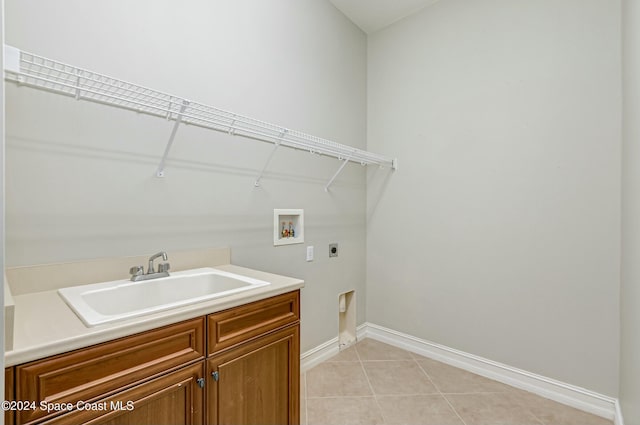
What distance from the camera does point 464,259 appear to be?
228 centimetres

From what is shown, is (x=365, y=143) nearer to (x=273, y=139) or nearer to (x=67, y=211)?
(x=273, y=139)

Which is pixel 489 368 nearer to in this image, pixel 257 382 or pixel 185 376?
pixel 257 382

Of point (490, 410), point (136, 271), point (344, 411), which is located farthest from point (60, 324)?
point (490, 410)

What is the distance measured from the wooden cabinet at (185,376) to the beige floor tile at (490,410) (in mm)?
1052

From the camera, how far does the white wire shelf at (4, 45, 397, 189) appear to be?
39.6 inches

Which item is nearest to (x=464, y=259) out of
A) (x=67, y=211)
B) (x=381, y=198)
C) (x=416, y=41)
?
(x=381, y=198)

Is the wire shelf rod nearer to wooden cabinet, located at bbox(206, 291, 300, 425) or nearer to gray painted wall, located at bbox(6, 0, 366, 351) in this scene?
gray painted wall, located at bbox(6, 0, 366, 351)

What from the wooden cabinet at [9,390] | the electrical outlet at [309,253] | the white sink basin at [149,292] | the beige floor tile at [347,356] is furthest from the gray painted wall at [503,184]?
the wooden cabinet at [9,390]

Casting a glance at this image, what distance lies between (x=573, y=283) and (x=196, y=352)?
2114mm

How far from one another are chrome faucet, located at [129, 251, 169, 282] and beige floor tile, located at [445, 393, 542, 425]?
5.87ft

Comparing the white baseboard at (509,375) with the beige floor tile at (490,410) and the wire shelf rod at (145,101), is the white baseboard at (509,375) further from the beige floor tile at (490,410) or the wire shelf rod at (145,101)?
the wire shelf rod at (145,101)

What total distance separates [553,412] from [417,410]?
31.2 inches

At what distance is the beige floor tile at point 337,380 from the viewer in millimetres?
1959

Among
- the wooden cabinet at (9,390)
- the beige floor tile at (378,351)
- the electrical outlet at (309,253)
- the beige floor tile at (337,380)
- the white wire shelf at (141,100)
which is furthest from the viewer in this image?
the beige floor tile at (378,351)
